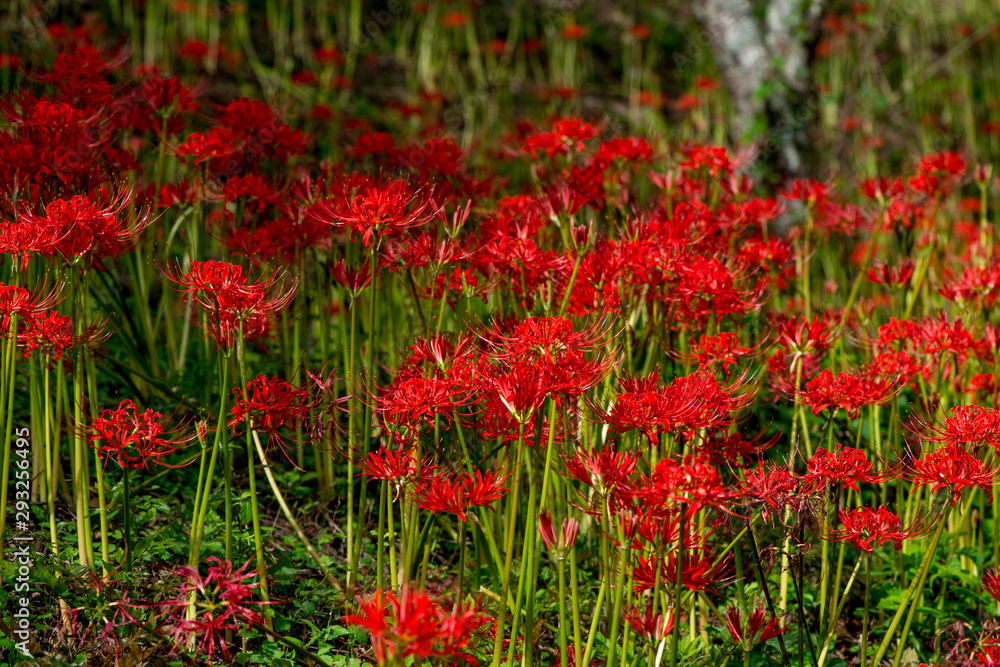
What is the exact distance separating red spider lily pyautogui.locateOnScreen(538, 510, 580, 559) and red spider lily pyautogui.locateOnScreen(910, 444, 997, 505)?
25.5 inches

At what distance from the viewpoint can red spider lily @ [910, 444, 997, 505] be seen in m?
1.53

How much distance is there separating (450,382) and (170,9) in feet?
18.9

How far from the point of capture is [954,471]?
1553mm

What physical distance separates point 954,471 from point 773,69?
159 inches

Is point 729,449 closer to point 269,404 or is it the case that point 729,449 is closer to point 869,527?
point 869,527

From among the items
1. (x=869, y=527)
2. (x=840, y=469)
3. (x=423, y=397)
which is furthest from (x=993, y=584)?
(x=423, y=397)

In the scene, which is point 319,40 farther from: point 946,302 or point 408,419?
point 408,419

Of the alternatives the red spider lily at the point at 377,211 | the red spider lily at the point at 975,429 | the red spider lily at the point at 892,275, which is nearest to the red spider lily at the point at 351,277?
the red spider lily at the point at 377,211

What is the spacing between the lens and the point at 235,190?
2172 mm

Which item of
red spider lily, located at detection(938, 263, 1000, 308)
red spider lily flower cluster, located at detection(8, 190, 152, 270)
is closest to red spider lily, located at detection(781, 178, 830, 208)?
red spider lily, located at detection(938, 263, 1000, 308)

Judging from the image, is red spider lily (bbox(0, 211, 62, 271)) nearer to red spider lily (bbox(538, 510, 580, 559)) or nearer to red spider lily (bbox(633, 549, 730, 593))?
red spider lily (bbox(538, 510, 580, 559))

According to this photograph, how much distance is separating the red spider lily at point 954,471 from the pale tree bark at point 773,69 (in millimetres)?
3565

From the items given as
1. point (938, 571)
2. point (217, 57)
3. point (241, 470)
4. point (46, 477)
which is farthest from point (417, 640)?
point (217, 57)

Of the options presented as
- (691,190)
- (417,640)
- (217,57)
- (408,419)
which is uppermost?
(217,57)
